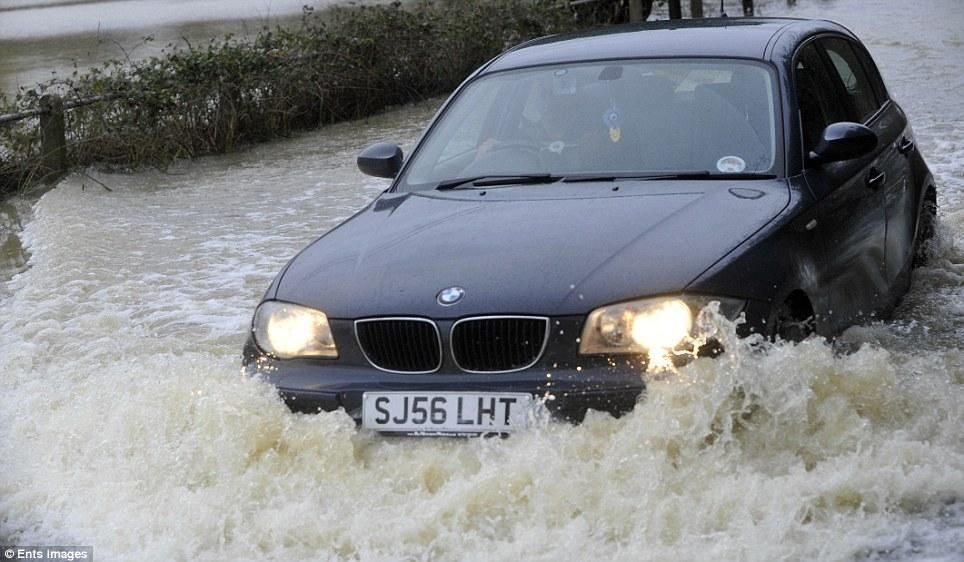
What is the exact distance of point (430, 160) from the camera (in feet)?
21.6

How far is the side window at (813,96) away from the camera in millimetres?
6242

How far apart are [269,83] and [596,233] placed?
41.0 ft

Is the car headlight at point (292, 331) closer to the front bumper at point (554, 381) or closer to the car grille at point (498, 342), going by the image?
the front bumper at point (554, 381)

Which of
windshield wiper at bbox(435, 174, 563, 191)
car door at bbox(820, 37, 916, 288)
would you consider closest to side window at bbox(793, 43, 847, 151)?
car door at bbox(820, 37, 916, 288)

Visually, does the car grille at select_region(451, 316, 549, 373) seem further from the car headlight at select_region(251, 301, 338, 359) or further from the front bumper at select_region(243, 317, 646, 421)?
the car headlight at select_region(251, 301, 338, 359)

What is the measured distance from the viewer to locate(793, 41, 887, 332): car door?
5785 millimetres

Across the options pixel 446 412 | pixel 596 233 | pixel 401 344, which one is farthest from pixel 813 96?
pixel 446 412

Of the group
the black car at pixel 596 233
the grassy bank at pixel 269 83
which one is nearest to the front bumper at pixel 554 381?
the black car at pixel 596 233

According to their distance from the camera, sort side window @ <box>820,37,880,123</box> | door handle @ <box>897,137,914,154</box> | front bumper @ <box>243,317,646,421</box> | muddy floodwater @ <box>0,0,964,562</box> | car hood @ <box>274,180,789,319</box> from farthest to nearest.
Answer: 1. door handle @ <box>897,137,914,154</box>
2. side window @ <box>820,37,880,123</box>
3. car hood @ <box>274,180,789,319</box>
4. front bumper @ <box>243,317,646,421</box>
5. muddy floodwater @ <box>0,0,964,562</box>

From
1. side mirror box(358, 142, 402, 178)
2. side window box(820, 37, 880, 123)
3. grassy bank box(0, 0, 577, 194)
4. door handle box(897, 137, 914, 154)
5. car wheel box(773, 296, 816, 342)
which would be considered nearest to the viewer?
car wheel box(773, 296, 816, 342)

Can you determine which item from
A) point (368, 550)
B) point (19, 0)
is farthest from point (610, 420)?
point (19, 0)

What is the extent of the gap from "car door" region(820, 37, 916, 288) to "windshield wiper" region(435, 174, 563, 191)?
1.46 metres

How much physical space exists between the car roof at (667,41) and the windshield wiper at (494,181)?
79 cm

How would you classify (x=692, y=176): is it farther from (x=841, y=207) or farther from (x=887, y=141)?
(x=887, y=141)
